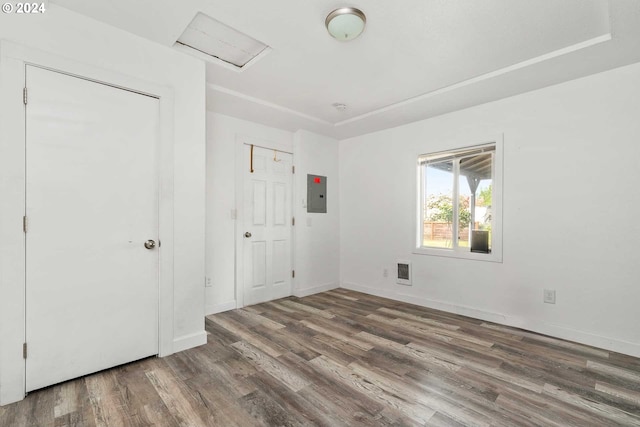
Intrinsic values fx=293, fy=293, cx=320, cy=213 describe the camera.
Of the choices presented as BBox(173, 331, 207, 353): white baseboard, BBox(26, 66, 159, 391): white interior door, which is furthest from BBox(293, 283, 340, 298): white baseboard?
BBox(26, 66, 159, 391): white interior door

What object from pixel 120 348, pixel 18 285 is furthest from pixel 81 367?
pixel 18 285

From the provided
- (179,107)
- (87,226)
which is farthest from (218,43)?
(87,226)

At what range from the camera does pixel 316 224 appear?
4582mm

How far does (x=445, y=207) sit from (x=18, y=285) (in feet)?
13.4

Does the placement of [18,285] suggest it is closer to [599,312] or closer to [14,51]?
[14,51]

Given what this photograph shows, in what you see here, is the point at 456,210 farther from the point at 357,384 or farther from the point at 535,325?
the point at 357,384

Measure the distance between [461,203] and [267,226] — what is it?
2575 mm

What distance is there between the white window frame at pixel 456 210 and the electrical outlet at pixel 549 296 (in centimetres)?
49

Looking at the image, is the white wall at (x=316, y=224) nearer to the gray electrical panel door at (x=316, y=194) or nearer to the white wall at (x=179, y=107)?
the gray electrical panel door at (x=316, y=194)

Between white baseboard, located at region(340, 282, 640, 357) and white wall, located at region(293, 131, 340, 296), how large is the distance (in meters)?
1.04

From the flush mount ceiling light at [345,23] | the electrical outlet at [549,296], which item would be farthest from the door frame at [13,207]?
the electrical outlet at [549,296]

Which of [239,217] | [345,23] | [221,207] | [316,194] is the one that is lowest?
[239,217]

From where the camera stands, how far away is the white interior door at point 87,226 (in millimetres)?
1914

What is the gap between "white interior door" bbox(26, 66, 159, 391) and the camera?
1914mm
